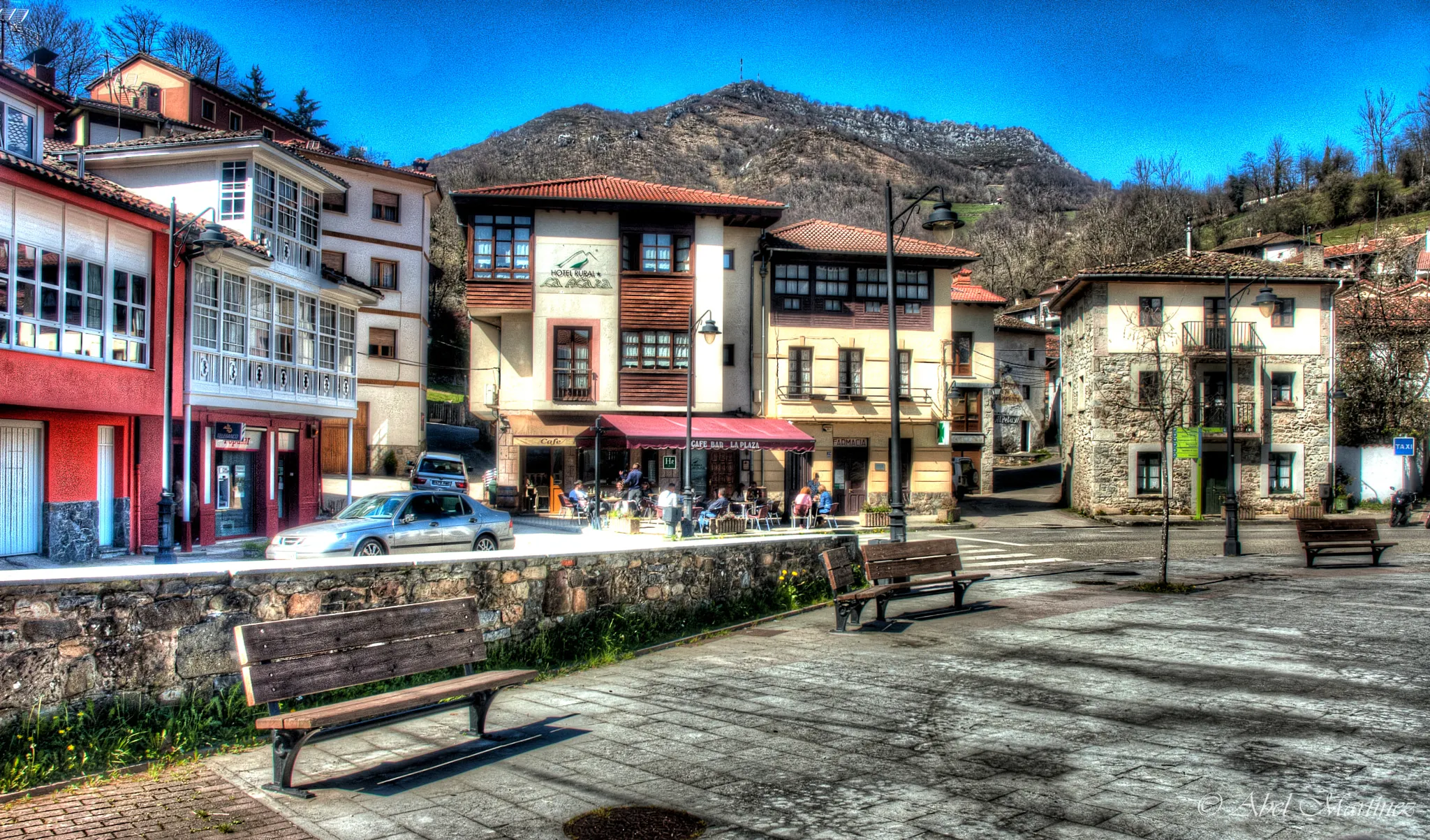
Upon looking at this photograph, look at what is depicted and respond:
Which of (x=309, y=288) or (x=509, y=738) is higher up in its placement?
(x=309, y=288)

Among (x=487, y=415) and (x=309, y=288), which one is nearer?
(x=309, y=288)

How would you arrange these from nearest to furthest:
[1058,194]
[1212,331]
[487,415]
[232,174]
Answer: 1. [232,174]
2. [487,415]
3. [1212,331]
4. [1058,194]

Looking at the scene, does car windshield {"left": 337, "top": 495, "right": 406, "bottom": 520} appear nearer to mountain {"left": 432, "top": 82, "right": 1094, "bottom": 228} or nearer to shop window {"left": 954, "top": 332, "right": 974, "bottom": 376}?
shop window {"left": 954, "top": 332, "right": 974, "bottom": 376}

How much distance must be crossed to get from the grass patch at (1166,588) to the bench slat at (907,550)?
3.16m

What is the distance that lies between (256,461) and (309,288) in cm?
494

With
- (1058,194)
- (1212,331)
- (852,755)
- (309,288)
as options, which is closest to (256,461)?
(309,288)

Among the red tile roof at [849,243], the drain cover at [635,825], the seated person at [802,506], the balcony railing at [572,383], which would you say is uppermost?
the red tile roof at [849,243]

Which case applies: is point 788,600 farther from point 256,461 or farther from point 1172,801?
point 256,461

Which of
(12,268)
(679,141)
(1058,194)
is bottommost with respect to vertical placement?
(12,268)

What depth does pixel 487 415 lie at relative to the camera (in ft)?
113

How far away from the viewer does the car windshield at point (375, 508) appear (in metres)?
16.4

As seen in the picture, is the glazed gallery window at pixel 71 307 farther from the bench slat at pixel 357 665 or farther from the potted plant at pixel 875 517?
the potted plant at pixel 875 517

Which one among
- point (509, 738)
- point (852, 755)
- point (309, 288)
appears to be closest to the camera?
point (852, 755)

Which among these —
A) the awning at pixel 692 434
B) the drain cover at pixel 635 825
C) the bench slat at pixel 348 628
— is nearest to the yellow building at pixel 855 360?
the awning at pixel 692 434
